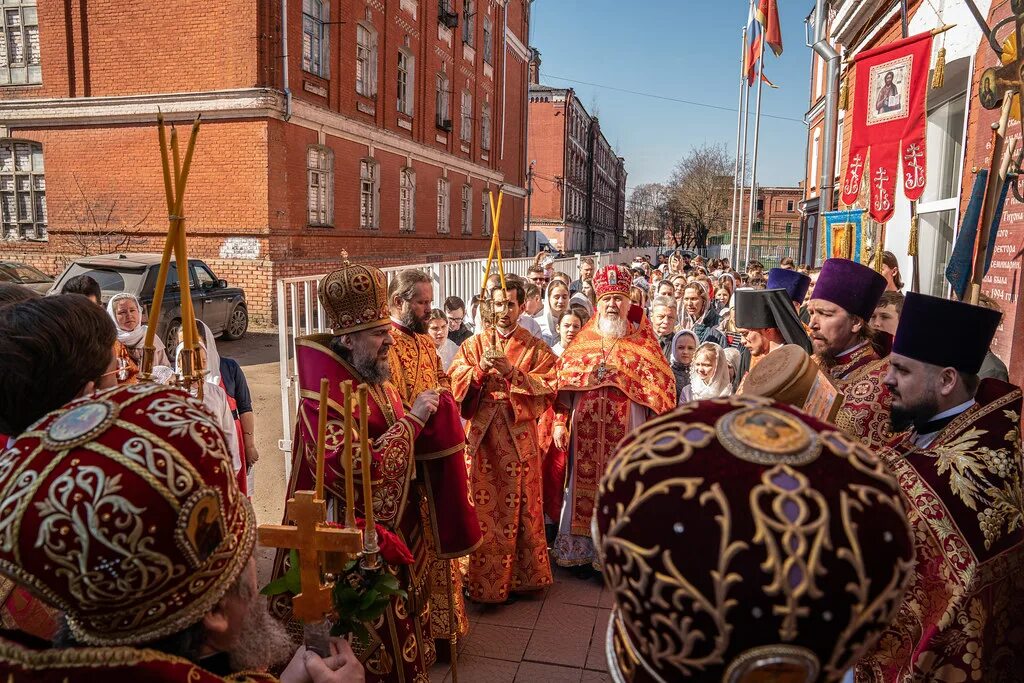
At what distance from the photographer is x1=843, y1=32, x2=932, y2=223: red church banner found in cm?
607

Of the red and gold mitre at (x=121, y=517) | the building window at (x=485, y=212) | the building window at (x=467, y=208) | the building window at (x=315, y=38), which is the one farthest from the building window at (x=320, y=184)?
the red and gold mitre at (x=121, y=517)

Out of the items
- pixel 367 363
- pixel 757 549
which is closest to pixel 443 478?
pixel 367 363

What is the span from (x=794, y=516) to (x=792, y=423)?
0.16 m

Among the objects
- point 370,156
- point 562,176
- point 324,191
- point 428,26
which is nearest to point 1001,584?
point 324,191

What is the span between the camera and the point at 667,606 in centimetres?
99

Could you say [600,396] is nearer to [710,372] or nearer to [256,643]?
[710,372]

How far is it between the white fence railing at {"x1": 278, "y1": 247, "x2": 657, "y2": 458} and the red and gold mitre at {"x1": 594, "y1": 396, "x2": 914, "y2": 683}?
3788 mm

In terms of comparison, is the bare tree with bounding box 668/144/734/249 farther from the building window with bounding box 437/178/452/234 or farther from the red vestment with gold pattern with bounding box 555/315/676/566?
the red vestment with gold pattern with bounding box 555/315/676/566

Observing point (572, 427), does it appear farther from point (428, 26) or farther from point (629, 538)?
point (428, 26)

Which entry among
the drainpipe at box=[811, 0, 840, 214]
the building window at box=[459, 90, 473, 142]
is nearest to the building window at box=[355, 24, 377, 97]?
the building window at box=[459, 90, 473, 142]

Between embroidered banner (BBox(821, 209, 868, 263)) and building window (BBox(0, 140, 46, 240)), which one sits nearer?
embroidered banner (BBox(821, 209, 868, 263))

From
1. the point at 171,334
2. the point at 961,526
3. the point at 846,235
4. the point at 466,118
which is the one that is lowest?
the point at 171,334

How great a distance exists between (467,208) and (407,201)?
583 centimetres

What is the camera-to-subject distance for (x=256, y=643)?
141cm
